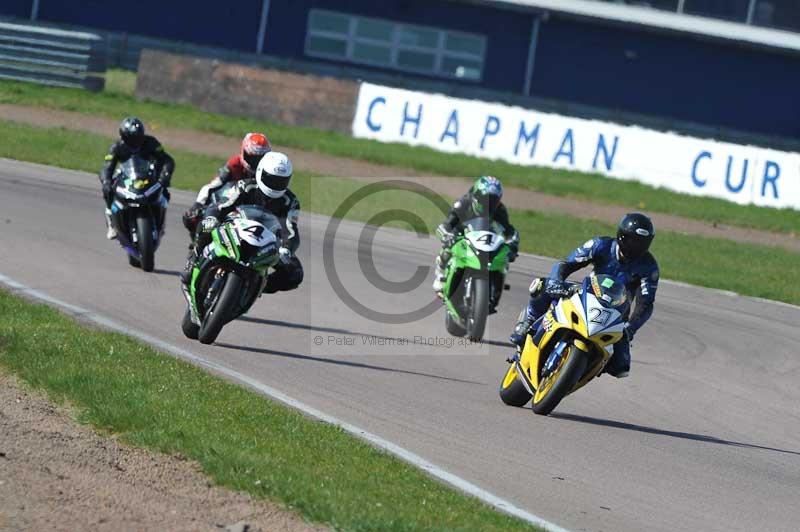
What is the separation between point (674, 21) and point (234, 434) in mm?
36085

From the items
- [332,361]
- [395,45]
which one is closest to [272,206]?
[332,361]

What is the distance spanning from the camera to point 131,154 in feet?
50.2

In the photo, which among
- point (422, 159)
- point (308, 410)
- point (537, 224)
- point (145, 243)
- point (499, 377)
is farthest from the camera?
point (422, 159)

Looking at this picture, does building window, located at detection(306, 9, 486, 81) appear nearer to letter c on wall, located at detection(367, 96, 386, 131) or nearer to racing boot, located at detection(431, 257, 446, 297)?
letter c on wall, located at detection(367, 96, 386, 131)

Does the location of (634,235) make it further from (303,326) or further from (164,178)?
(164,178)

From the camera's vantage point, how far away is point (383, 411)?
31.2 ft

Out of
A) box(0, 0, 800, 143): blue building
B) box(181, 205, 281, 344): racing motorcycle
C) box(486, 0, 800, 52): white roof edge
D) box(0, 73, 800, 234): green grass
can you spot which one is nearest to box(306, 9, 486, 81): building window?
box(0, 0, 800, 143): blue building

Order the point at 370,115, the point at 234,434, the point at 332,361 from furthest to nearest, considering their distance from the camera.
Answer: the point at 370,115
the point at 332,361
the point at 234,434

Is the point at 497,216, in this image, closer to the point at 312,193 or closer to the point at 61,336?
the point at 61,336

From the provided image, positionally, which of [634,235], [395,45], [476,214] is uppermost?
[395,45]

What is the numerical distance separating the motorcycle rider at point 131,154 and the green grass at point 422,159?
40.4ft

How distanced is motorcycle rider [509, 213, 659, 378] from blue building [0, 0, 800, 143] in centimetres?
3109

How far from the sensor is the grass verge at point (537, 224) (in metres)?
21.0

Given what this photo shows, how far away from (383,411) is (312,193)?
613 inches
